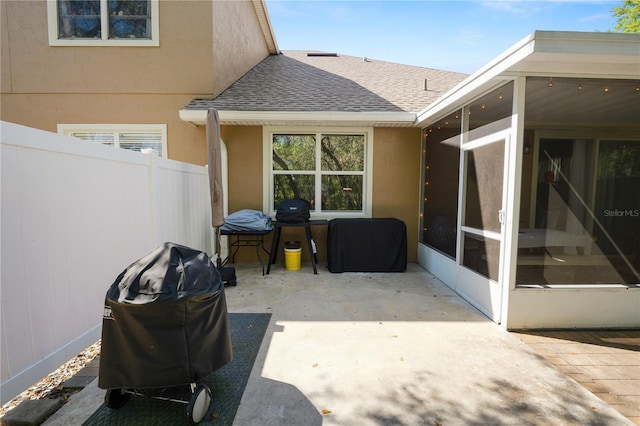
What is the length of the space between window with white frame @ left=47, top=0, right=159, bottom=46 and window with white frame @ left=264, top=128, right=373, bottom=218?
2.97m

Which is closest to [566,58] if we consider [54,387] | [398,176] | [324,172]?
[398,176]

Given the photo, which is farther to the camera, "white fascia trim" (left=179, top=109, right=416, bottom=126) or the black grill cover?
"white fascia trim" (left=179, top=109, right=416, bottom=126)

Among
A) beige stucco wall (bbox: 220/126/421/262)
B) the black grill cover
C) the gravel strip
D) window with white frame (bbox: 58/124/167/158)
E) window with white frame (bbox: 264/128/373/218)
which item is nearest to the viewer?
the black grill cover

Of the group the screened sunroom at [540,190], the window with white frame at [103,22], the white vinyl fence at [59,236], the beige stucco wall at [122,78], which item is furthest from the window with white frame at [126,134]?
the screened sunroom at [540,190]

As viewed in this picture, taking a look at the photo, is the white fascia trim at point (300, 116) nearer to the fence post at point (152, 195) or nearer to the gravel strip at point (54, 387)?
the fence post at point (152, 195)

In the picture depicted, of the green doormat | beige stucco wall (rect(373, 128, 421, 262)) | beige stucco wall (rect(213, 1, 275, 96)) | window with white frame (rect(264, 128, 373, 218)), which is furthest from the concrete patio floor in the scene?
beige stucco wall (rect(213, 1, 275, 96))

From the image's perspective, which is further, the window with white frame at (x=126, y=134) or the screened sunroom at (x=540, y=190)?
the window with white frame at (x=126, y=134)

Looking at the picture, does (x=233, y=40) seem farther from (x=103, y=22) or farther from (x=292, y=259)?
(x=292, y=259)

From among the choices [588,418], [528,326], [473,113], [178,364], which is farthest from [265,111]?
[588,418]

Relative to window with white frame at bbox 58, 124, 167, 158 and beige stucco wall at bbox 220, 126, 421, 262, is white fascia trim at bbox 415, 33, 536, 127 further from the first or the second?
window with white frame at bbox 58, 124, 167, 158

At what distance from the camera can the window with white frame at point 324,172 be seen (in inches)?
228

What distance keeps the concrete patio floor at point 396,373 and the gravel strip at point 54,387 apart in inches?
8.7

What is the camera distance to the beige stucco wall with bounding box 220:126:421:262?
18.6ft

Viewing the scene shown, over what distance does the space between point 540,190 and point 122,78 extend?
26.9 ft
